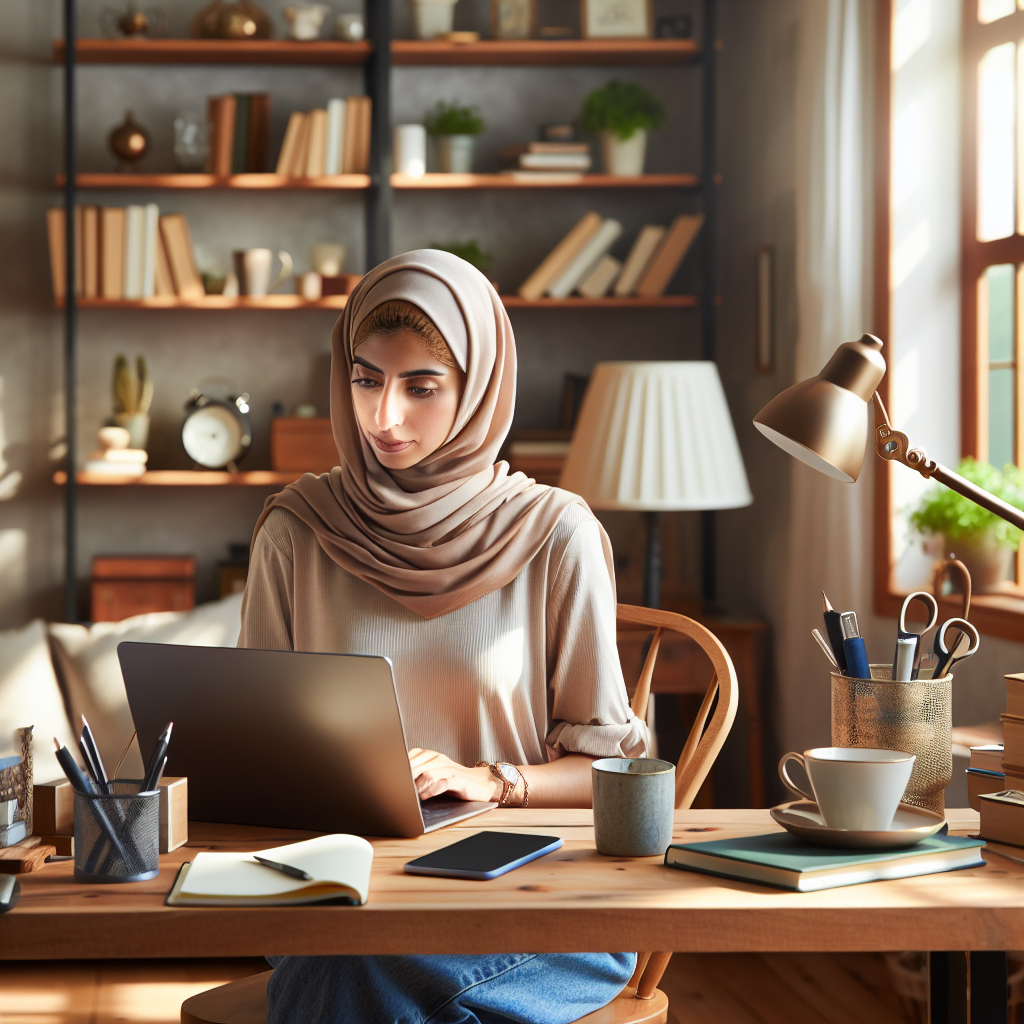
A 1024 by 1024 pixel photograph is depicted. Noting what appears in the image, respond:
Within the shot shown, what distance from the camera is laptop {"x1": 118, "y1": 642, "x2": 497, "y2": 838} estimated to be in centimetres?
106

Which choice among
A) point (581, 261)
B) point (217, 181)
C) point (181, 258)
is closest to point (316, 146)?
point (217, 181)

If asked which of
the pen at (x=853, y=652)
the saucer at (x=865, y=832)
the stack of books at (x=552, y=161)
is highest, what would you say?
the stack of books at (x=552, y=161)

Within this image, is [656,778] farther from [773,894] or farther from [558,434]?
[558,434]

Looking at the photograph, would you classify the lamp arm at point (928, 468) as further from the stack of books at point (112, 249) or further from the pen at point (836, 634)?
the stack of books at point (112, 249)

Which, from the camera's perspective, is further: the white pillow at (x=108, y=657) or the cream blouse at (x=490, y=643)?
the white pillow at (x=108, y=657)

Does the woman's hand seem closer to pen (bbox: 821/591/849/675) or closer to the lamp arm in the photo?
pen (bbox: 821/591/849/675)

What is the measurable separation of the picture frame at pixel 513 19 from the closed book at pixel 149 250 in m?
1.19

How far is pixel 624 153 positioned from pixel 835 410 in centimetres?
300

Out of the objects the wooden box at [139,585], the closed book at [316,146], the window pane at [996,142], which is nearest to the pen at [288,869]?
the window pane at [996,142]

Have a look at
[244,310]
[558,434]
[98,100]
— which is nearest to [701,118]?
[558,434]

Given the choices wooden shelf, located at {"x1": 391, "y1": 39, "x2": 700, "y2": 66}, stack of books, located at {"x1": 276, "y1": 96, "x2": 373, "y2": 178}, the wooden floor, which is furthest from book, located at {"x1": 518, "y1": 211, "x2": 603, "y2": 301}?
the wooden floor

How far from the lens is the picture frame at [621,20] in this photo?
3.87 metres

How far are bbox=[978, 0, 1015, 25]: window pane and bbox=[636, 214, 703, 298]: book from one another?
115 cm

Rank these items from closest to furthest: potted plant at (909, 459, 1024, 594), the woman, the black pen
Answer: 1. the black pen
2. the woman
3. potted plant at (909, 459, 1024, 594)
